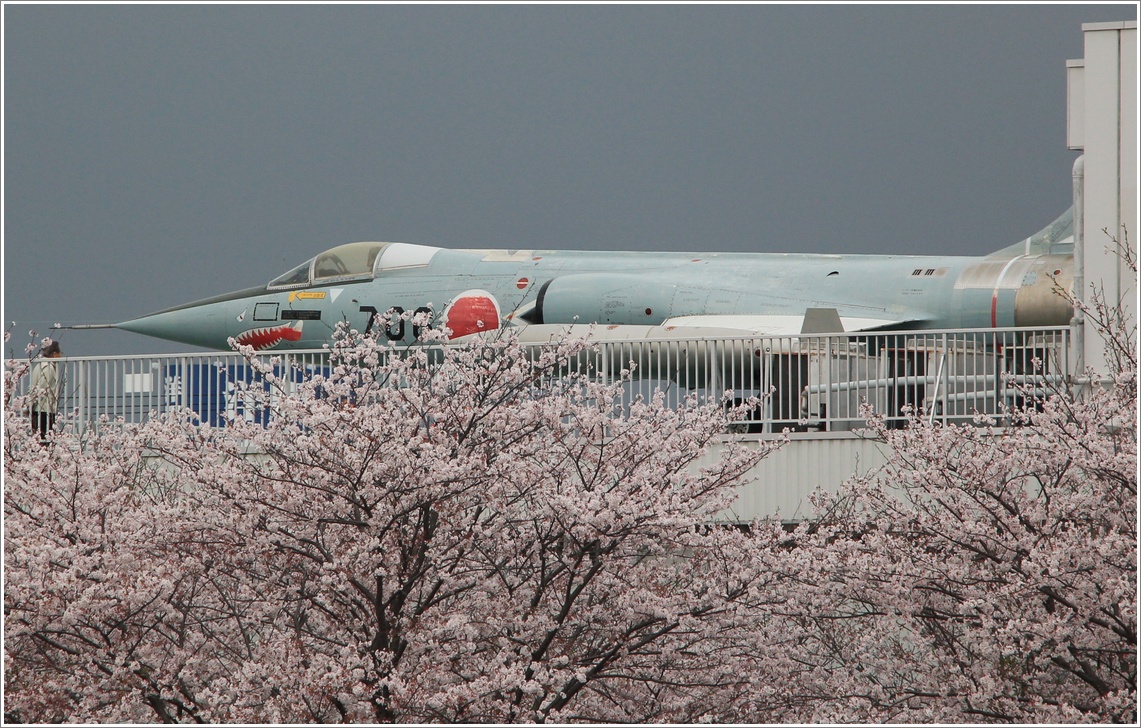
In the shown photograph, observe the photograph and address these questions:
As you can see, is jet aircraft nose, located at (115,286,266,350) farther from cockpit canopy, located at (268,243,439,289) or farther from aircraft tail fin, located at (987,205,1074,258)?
aircraft tail fin, located at (987,205,1074,258)

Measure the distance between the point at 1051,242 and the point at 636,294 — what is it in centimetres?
682

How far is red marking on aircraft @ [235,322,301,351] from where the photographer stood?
2530 cm

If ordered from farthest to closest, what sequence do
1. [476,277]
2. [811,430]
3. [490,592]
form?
[476,277] → [811,430] → [490,592]

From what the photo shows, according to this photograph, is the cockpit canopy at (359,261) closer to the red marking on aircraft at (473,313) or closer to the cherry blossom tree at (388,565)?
the red marking on aircraft at (473,313)

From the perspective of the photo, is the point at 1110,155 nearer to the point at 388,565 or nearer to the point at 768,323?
the point at 768,323

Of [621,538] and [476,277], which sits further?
[476,277]

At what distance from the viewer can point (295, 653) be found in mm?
10117

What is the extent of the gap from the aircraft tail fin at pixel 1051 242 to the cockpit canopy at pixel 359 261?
1050 centimetres

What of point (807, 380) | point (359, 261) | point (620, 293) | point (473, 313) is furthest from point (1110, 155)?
point (359, 261)

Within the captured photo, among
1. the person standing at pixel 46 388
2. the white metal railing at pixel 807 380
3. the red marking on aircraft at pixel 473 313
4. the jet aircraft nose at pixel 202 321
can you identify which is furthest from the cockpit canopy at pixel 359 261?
the white metal railing at pixel 807 380

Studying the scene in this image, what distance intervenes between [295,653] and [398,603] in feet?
2.89

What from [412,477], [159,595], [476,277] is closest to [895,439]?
[412,477]

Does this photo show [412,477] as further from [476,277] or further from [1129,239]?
[476,277]

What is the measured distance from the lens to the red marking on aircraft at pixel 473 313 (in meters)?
23.5
